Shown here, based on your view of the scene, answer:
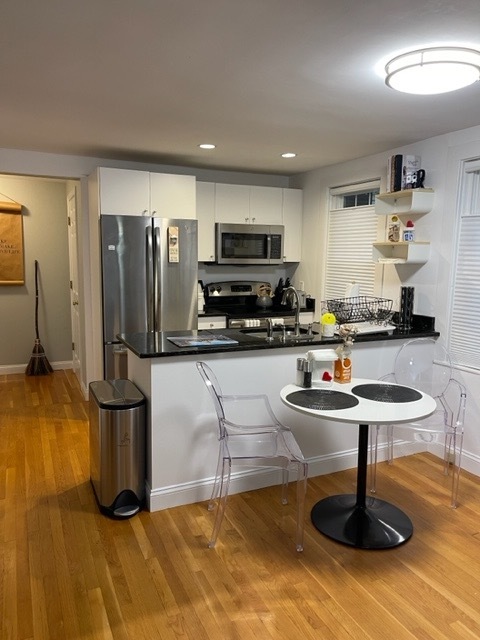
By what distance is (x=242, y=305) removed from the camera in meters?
5.14

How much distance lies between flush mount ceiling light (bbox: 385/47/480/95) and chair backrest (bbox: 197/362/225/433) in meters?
1.64

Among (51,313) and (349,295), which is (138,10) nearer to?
A: (349,295)

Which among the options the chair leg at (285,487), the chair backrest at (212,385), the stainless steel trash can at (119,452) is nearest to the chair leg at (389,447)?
the chair leg at (285,487)

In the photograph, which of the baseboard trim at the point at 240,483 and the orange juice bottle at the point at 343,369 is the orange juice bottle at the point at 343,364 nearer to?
the orange juice bottle at the point at 343,369

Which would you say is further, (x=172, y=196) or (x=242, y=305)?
(x=242, y=305)

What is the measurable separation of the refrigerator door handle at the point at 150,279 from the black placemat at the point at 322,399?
73.5 inches

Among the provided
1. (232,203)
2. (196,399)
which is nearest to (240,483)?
(196,399)

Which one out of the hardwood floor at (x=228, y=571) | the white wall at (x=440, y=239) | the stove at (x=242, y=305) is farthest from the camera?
the stove at (x=242, y=305)

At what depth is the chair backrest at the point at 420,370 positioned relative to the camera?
3270 millimetres

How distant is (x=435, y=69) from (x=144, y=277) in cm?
268

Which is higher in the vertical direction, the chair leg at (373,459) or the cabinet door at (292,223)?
the cabinet door at (292,223)

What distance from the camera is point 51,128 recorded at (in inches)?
128

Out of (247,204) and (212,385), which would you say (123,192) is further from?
(212,385)

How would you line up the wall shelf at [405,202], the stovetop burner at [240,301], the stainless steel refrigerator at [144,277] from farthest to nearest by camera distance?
the stovetop burner at [240,301] < the stainless steel refrigerator at [144,277] < the wall shelf at [405,202]
